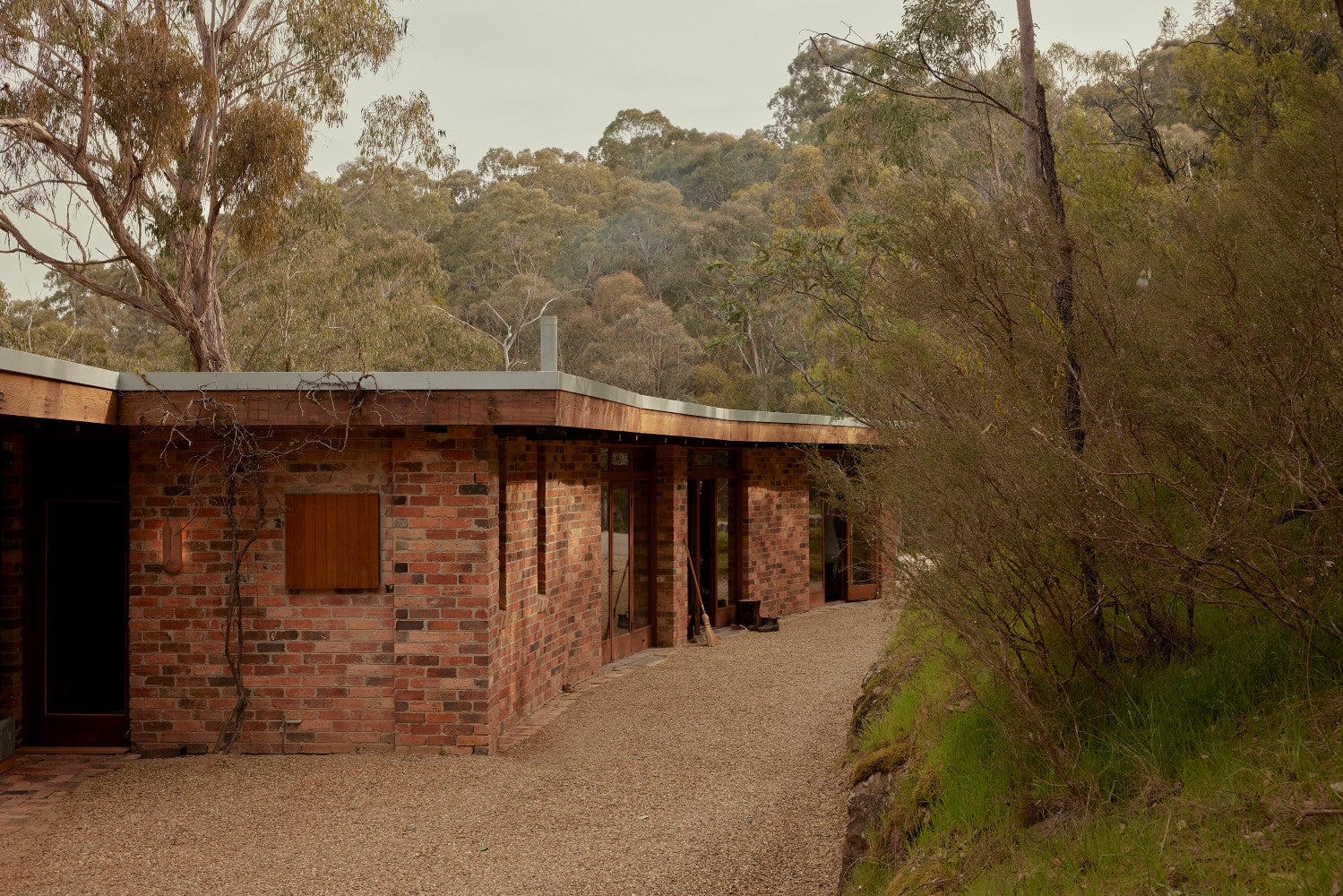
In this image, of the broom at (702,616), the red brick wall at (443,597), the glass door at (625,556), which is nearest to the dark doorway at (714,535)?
the broom at (702,616)

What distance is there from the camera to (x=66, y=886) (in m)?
5.08

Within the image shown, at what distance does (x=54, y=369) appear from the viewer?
5965mm

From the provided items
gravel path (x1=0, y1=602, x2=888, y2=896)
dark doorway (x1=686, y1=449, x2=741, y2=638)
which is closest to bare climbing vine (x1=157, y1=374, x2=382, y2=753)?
gravel path (x1=0, y1=602, x2=888, y2=896)

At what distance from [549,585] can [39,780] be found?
12.5ft

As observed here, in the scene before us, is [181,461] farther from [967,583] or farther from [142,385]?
[967,583]

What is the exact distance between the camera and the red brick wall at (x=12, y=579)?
7559 mm

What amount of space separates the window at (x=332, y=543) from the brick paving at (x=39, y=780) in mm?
1657

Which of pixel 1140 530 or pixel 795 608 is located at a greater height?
pixel 1140 530

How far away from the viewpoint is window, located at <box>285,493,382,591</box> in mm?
7375

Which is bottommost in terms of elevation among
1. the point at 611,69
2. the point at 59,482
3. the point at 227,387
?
the point at 59,482

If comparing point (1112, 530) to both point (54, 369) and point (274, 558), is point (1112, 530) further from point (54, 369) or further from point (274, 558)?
point (274, 558)

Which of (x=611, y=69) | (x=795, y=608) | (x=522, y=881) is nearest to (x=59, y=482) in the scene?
(x=522, y=881)

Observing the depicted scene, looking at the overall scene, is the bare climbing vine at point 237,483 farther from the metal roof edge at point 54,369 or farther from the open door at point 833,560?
the open door at point 833,560

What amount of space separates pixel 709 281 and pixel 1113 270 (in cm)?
3314
